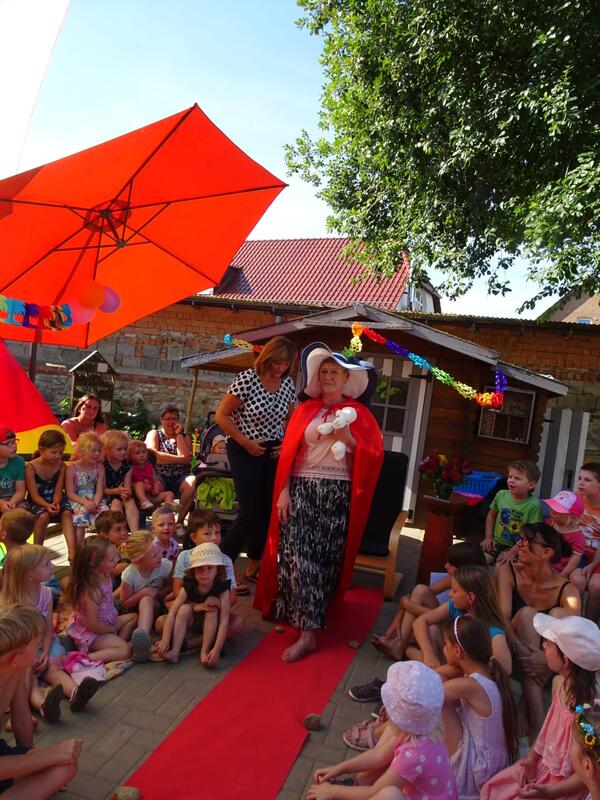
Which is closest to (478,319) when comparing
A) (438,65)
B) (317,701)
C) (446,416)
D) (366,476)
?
(446,416)

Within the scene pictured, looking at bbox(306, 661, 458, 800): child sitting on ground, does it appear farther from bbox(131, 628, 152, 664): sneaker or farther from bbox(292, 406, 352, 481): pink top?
bbox(292, 406, 352, 481): pink top

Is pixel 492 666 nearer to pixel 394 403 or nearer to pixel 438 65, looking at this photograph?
pixel 394 403

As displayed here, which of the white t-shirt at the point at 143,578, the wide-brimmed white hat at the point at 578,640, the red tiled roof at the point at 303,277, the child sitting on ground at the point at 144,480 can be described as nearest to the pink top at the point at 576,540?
the wide-brimmed white hat at the point at 578,640

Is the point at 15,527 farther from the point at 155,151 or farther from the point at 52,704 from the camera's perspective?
the point at 155,151

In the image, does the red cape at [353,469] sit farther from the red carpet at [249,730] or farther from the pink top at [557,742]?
A: the pink top at [557,742]

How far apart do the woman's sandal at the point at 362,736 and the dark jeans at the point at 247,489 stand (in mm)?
1820

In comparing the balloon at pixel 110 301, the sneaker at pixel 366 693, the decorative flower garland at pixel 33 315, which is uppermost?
the balloon at pixel 110 301

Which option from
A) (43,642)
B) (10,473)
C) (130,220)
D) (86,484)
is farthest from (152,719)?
(130,220)

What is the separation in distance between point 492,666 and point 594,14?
29.2ft

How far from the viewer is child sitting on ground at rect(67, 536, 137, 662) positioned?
11.3 ft

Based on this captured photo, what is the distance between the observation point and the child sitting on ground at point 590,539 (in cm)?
395

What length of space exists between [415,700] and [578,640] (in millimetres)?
680

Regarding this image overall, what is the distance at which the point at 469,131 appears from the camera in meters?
8.68

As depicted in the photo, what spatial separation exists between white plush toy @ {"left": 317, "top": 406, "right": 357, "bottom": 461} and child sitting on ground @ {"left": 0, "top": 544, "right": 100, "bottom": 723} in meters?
1.76
